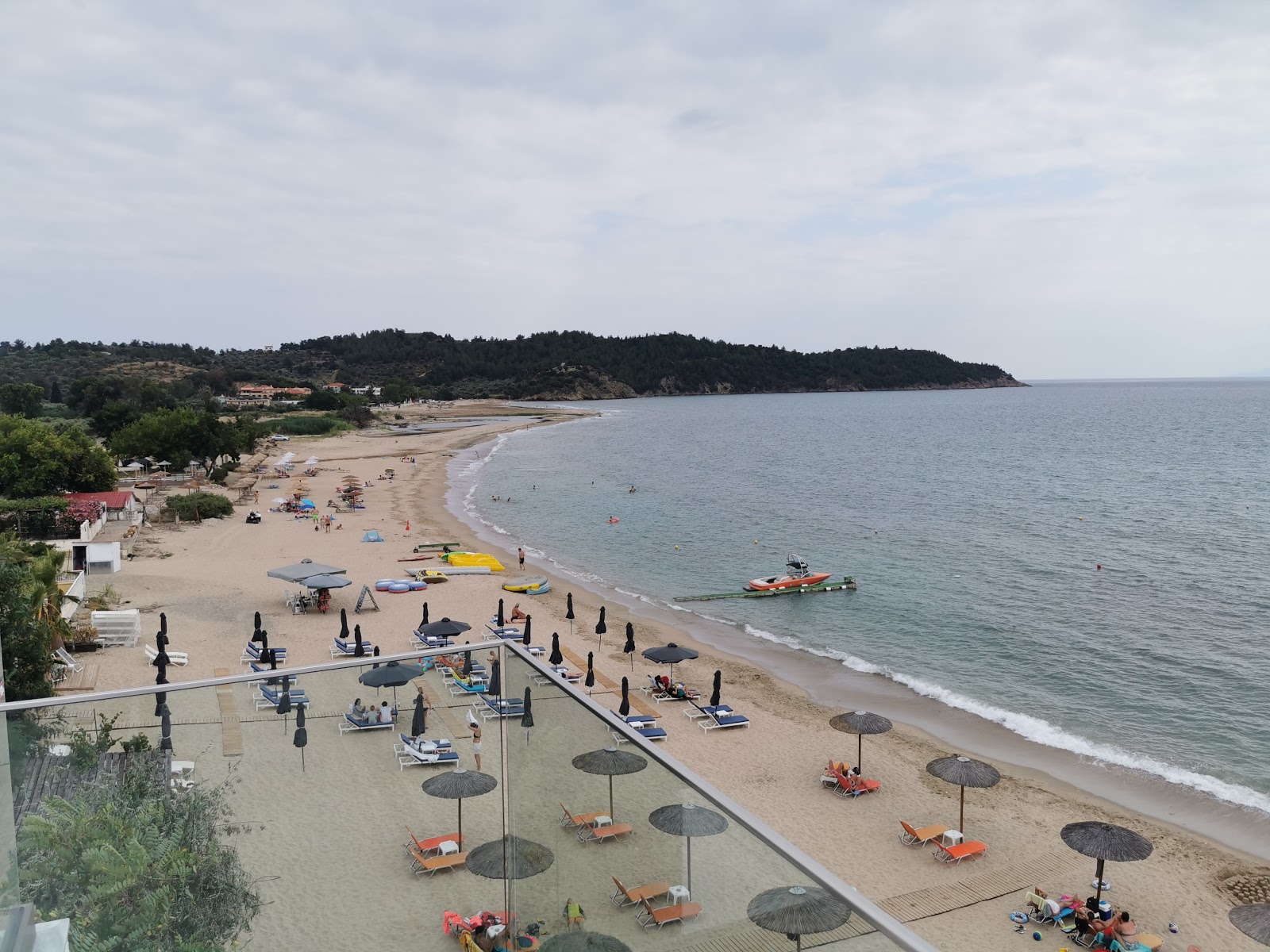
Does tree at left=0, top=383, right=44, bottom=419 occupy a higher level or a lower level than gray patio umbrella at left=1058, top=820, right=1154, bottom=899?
higher

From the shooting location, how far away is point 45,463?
3584 centimetres

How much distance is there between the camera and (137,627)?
2111cm

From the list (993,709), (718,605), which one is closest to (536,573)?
(718,605)

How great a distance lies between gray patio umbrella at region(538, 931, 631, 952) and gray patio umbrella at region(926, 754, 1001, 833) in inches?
446

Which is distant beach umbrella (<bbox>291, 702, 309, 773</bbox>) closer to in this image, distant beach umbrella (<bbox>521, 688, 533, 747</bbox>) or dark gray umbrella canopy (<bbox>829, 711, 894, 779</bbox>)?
distant beach umbrella (<bbox>521, 688, 533, 747</bbox>)

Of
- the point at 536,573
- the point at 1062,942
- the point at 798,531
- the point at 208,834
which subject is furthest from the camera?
the point at 798,531

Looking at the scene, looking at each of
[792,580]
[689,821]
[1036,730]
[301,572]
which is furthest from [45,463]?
[689,821]

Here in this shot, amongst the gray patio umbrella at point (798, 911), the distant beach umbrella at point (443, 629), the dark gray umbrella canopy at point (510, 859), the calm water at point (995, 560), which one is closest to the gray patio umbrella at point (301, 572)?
the distant beach umbrella at point (443, 629)

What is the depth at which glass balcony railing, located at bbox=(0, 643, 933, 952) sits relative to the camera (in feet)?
9.78

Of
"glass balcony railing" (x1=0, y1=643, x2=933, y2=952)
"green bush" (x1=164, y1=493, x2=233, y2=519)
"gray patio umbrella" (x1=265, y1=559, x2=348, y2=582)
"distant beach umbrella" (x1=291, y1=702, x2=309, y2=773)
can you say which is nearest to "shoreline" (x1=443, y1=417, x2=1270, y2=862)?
"gray patio umbrella" (x1=265, y1=559, x2=348, y2=582)

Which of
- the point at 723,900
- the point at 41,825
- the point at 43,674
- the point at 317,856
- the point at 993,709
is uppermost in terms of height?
the point at 723,900

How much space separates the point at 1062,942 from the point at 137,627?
64.5 feet

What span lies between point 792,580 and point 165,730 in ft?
92.4

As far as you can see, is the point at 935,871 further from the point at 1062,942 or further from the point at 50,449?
the point at 50,449
